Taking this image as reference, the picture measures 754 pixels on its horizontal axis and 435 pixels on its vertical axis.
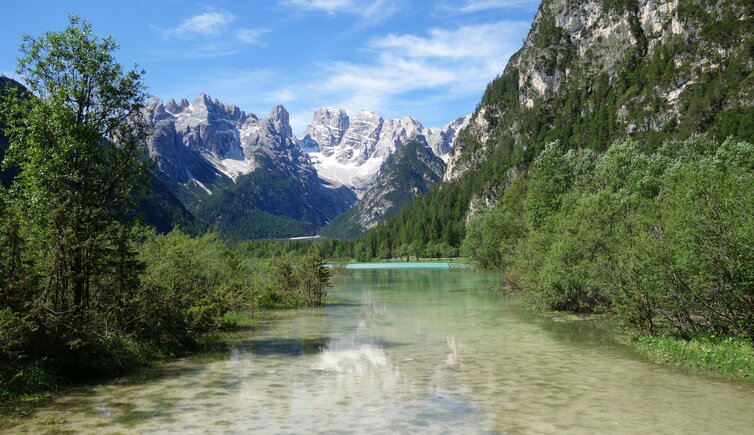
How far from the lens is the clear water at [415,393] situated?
658 inches

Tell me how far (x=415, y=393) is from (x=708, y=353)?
43.1ft

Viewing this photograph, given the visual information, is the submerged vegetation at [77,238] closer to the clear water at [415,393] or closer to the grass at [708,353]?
the clear water at [415,393]

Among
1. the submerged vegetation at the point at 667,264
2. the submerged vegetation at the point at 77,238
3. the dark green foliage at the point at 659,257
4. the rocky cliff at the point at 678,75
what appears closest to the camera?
the submerged vegetation at the point at 77,238

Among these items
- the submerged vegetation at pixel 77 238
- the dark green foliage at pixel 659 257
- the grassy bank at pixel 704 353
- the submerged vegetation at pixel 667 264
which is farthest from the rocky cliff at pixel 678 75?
the submerged vegetation at pixel 77 238

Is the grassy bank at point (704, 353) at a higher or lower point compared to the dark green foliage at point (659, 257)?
lower

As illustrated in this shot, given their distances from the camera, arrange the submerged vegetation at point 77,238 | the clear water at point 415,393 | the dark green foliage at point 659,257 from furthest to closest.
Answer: the dark green foliage at point 659,257 < the submerged vegetation at point 77,238 < the clear water at point 415,393

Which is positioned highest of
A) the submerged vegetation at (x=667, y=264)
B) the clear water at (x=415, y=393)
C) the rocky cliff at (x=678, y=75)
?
the rocky cliff at (x=678, y=75)

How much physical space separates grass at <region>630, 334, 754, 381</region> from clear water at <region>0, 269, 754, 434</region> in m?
0.96

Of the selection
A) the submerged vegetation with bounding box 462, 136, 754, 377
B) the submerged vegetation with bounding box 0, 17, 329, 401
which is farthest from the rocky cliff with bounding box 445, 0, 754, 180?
the submerged vegetation with bounding box 0, 17, 329, 401

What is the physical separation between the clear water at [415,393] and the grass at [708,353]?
96cm

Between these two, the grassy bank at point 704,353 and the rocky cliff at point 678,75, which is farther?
the rocky cliff at point 678,75

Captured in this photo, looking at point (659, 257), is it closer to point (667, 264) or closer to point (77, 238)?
point (667, 264)

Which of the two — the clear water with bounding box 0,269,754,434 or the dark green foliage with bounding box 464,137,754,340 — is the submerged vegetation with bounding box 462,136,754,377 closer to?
the dark green foliage with bounding box 464,137,754,340

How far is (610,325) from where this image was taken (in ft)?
126
